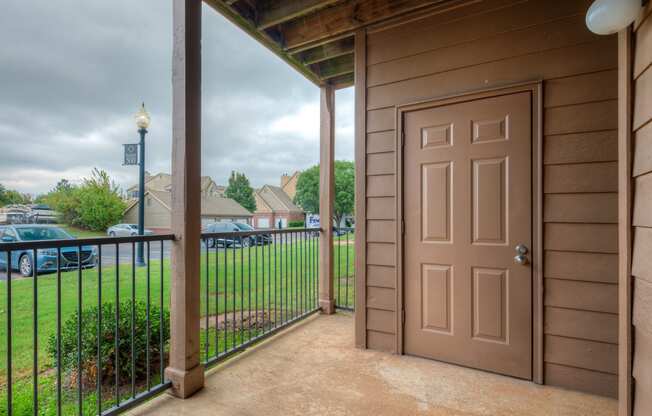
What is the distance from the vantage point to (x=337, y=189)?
15180mm

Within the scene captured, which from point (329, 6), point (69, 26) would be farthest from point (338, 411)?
point (69, 26)

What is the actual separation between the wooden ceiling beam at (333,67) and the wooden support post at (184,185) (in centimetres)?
158

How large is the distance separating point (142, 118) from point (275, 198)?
20.3m

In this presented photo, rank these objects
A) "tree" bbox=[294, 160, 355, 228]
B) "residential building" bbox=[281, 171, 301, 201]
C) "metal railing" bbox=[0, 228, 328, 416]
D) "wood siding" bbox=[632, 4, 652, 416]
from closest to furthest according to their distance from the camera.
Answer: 1. "wood siding" bbox=[632, 4, 652, 416]
2. "metal railing" bbox=[0, 228, 328, 416]
3. "tree" bbox=[294, 160, 355, 228]
4. "residential building" bbox=[281, 171, 301, 201]

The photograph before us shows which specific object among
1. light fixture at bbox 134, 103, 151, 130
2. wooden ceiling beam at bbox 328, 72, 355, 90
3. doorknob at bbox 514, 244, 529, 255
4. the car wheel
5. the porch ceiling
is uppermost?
the porch ceiling

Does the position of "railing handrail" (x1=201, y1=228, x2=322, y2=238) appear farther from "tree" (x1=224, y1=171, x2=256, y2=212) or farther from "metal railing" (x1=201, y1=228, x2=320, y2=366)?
"tree" (x1=224, y1=171, x2=256, y2=212)

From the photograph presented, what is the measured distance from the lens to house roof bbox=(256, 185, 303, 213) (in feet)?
76.1

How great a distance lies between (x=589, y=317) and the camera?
1895 millimetres

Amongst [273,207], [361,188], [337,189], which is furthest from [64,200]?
[273,207]

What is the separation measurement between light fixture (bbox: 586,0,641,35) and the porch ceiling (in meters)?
1.29

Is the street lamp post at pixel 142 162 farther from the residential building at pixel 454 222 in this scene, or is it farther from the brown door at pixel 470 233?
the brown door at pixel 470 233

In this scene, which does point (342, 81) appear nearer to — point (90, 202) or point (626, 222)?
point (90, 202)

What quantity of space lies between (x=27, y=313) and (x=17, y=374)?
67.9 inches

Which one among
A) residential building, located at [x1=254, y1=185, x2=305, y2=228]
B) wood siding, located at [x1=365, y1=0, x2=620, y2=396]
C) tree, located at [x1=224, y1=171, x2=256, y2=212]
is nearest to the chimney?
residential building, located at [x1=254, y1=185, x2=305, y2=228]
